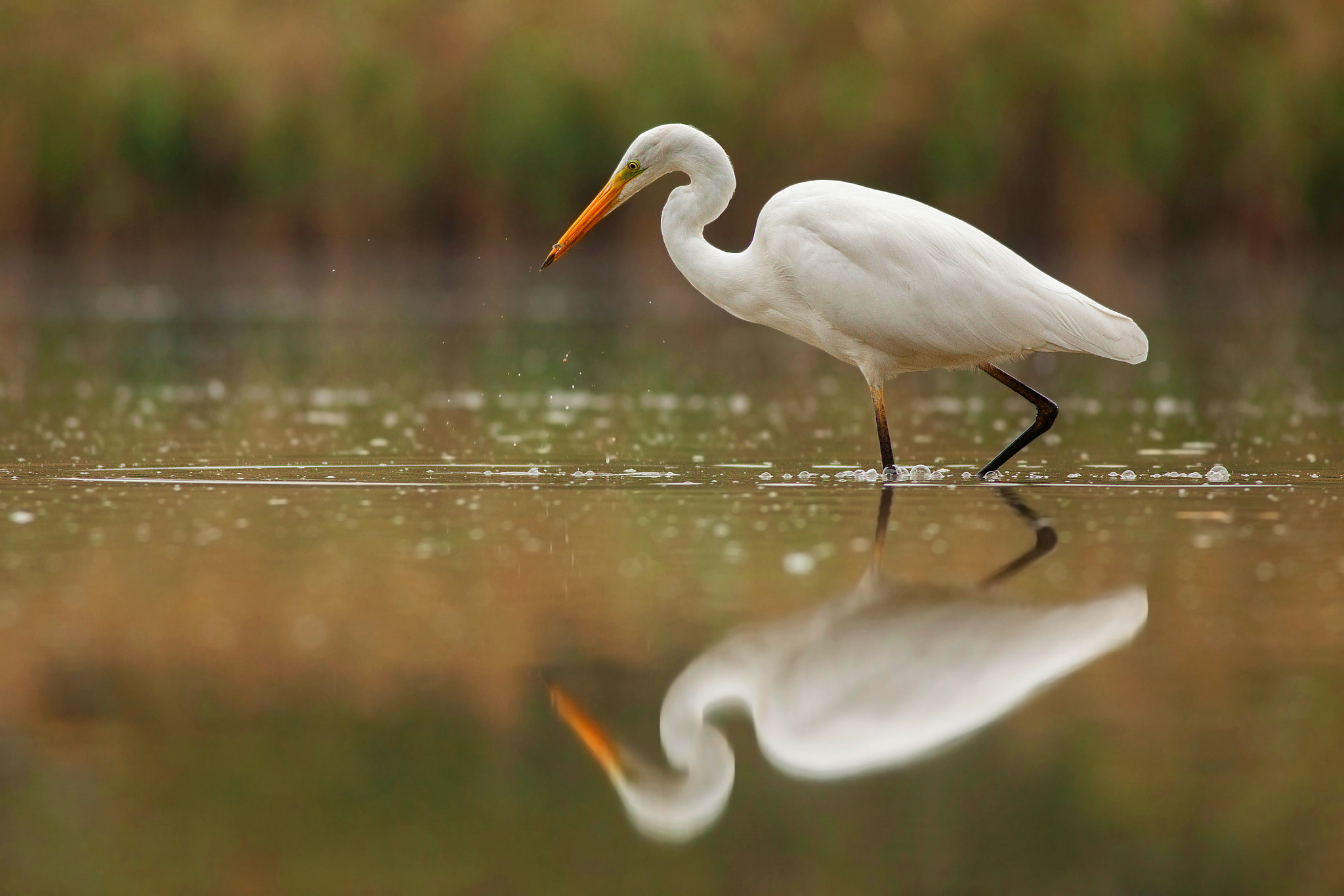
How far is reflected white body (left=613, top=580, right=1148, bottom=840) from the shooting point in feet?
12.5

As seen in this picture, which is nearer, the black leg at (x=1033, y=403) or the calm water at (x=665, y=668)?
the calm water at (x=665, y=668)

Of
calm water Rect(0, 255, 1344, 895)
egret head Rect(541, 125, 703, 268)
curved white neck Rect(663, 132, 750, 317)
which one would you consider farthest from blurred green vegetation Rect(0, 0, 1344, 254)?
curved white neck Rect(663, 132, 750, 317)

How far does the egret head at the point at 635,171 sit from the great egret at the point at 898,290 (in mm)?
637

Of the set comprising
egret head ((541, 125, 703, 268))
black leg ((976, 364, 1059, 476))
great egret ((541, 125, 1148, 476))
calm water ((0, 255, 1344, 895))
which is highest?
egret head ((541, 125, 703, 268))

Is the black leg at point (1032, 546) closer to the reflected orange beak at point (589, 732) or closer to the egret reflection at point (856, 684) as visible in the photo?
the egret reflection at point (856, 684)

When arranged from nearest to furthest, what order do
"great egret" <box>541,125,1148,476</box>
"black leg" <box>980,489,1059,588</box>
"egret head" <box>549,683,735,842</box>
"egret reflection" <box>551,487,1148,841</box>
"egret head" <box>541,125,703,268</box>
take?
1. "egret head" <box>549,683,735,842</box>
2. "egret reflection" <box>551,487,1148,841</box>
3. "black leg" <box>980,489,1059,588</box>
4. "great egret" <box>541,125,1148,476</box>
5. "egret head" <box>541,125,703,268</box>

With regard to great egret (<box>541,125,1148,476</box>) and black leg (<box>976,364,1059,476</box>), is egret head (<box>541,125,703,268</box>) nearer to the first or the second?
great egret (<box>541,125,1148,476</box>)

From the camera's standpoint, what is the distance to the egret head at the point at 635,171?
887 cm

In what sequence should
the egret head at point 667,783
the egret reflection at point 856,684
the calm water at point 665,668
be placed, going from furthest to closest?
the egret reflection at point 856,684
the egret head at point 667,783
the calm water at point 665,668

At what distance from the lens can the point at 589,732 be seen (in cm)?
402

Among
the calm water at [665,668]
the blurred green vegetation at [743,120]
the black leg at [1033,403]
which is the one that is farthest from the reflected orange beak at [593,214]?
the blurred green vegetation at [743,120]

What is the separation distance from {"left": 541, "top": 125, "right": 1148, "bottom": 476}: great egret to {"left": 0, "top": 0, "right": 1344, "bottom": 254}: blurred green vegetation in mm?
20326

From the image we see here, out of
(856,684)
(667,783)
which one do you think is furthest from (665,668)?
(667,783)

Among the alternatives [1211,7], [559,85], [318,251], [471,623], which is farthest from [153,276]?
[471,623]
